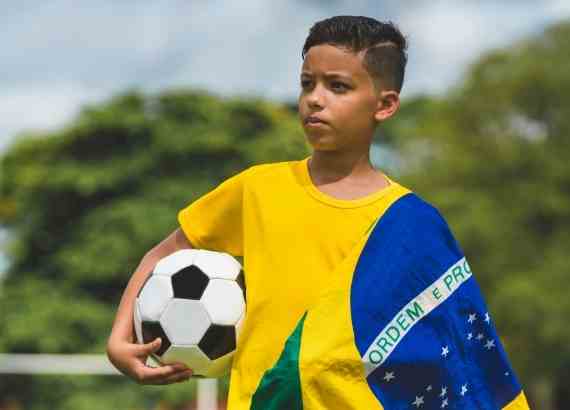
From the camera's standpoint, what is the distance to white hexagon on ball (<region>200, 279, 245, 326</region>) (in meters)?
4.26

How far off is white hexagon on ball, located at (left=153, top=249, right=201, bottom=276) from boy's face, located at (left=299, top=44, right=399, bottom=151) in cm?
53

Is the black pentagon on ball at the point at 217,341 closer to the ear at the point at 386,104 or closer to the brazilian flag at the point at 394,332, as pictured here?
the brazilian flag at the point at 394,332

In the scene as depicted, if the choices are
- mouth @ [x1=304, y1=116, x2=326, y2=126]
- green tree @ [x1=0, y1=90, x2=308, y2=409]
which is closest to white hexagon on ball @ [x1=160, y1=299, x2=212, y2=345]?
mouth @ [x1=304, y1=116, x2=326, y2=126]

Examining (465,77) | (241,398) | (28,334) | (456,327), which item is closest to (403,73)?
(456,327)

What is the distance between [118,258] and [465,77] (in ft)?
36.7

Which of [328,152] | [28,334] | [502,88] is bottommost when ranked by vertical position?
[28,334]

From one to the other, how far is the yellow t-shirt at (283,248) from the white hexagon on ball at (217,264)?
0.19 ft

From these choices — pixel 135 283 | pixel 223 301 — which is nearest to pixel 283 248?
pixel 223 301

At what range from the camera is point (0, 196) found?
37.4m

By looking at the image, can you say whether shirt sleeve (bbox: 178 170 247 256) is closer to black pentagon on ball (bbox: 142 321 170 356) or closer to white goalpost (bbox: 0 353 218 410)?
black pentagon on ball (bbox: 142 321 170 356)

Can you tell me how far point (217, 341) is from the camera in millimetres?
4270

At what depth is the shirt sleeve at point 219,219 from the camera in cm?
441

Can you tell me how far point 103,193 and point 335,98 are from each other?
31.1m

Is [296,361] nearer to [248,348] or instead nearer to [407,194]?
[248,348]
